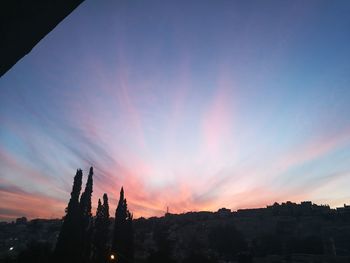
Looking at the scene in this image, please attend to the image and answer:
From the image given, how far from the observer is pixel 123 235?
159 feet

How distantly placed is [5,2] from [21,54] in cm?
43

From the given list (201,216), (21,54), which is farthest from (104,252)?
(201,216)

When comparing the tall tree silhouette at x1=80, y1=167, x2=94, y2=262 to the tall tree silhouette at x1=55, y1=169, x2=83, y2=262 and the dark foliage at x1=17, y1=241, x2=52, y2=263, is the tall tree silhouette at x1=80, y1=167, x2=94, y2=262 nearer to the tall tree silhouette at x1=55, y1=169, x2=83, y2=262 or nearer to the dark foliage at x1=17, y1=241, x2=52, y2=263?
the tall tree silhouette at x1=55, y1=169, x2=83, y2=262

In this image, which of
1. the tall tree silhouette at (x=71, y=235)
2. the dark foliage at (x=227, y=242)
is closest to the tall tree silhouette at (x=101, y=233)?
the tall tree silhouette at (x=71, y=235)

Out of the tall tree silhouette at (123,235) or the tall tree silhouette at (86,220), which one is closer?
the tall tree silhouette at (86,220)

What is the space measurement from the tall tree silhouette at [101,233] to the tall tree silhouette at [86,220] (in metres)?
1.72

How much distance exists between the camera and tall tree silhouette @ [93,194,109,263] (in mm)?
45312

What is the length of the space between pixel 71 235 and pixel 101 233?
7.89 m

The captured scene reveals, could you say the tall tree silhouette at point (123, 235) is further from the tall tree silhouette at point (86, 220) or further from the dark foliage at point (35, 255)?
the dark foliage at point (35, 255)

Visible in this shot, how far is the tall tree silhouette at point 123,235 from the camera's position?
45.8 meters

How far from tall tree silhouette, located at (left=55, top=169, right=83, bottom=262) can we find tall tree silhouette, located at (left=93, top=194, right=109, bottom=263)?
4.95 meters

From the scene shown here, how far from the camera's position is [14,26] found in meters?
1.66

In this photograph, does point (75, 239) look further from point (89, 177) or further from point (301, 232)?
point (301, 232)

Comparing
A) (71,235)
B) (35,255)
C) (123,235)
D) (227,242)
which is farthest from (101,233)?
(227,242)
